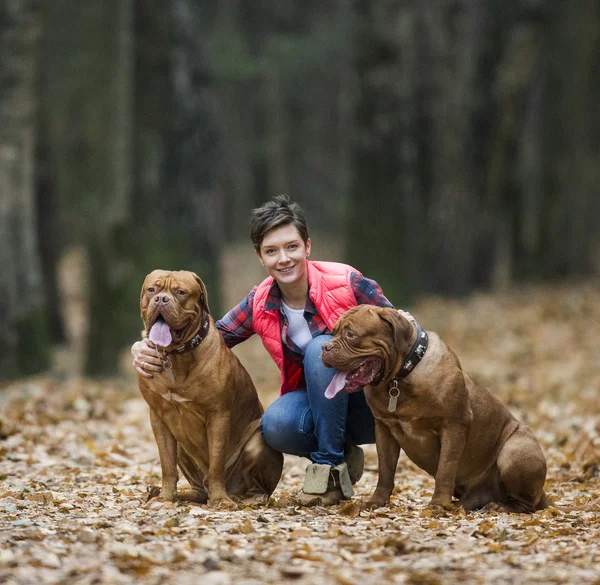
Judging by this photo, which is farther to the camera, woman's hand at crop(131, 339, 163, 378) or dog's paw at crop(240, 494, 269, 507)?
dog's paw at crop(240, 494, 269, 507)

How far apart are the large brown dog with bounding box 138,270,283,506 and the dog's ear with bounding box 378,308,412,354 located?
3.24 feet

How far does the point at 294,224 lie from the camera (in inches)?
234

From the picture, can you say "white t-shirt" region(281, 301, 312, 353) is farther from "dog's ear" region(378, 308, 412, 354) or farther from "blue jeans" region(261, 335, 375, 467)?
"dog's ear" region(378, 308, 412, 354)

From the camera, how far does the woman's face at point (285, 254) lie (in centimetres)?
586

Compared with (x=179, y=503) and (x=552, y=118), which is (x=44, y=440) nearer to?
(x=179, y=503)

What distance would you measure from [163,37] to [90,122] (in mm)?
5847

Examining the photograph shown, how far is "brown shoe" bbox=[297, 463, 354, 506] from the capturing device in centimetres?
580

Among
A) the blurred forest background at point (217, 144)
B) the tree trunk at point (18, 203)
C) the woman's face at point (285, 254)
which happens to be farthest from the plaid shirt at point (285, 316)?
the tree trunk at point (18, 203)

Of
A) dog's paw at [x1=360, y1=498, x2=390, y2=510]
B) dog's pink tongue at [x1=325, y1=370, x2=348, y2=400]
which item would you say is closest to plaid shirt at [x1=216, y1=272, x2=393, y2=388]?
dog's pink tongue at [x1=325, y1=370, x2=348, y2=400]

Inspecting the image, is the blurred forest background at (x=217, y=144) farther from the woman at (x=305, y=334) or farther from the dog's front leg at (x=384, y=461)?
the dog's front leg at (x=384, y=461)

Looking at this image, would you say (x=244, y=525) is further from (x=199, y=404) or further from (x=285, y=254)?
(x=285, y=254)

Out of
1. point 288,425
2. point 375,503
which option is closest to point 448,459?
point 375,503

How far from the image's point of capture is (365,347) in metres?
5.34

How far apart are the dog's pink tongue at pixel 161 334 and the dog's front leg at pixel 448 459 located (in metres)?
1.62
